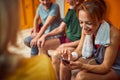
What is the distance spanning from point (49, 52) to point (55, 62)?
1.19 ft

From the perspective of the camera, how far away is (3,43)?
2.02ft

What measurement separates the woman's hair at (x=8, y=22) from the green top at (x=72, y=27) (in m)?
1.15

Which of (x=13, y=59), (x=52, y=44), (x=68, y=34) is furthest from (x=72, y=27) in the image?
(x=13, y=59)

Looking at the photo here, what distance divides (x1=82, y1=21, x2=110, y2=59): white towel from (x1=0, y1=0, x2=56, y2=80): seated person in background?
712 mm

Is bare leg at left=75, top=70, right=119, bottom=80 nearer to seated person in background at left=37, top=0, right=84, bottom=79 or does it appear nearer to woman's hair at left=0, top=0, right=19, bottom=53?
seated person in background at left=37, top=0, right=84, bottom=79

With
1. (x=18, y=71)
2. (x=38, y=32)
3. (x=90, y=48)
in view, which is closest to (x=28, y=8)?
(x=38, y=32)

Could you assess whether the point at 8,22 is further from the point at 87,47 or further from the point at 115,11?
the point at 115,11

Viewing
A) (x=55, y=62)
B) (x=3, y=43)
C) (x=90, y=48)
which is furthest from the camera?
(x=55, y=62)

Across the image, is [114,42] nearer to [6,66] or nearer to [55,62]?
[55,62]

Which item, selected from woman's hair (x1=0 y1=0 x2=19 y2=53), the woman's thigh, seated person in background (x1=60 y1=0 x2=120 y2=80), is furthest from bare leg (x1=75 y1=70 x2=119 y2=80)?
woman's hair (x1=0 y1=0 x2=19 y2=53)

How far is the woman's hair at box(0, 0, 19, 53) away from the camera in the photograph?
57 centimetres

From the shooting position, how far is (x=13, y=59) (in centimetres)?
67

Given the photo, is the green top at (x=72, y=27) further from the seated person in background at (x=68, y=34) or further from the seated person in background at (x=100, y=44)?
the seated person in background at (x=100, y=44)

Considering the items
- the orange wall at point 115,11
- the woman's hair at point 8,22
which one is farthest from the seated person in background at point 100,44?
the woman's hair at point 8,22
